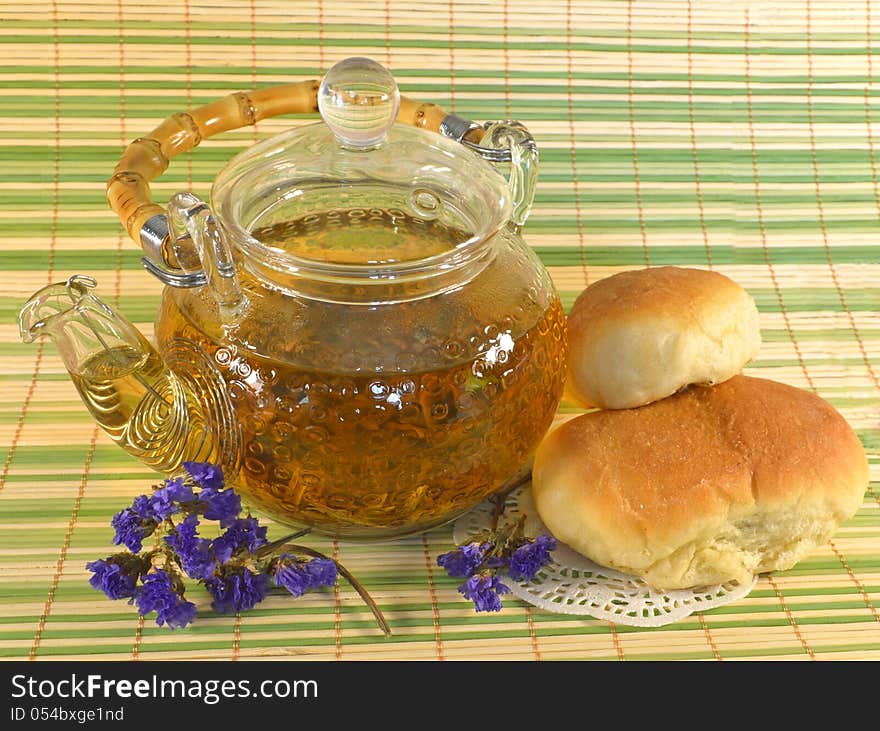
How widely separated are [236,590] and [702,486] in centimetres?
53

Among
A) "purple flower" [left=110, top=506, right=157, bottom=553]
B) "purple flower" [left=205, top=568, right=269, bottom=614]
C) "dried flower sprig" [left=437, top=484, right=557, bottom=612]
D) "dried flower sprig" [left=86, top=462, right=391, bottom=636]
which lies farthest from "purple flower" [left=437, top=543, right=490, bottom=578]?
"purple flower" [left=110, top=506, right=157, bottom=553]

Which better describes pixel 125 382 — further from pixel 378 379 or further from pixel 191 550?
pixel 378 379

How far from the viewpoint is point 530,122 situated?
2135 millimetres

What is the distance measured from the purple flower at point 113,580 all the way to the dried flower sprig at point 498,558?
35cm

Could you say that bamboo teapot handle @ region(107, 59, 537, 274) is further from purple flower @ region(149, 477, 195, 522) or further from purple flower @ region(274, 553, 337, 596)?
purple flower @ region(274, 553, 337, 596)

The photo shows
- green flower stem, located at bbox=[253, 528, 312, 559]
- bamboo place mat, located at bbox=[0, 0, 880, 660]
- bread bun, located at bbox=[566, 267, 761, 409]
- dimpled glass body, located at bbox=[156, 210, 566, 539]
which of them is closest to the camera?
dimpled glass body, located at bbox=[156, 210, 566, 539]

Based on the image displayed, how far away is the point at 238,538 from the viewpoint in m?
1.36

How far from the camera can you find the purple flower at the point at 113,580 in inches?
52.7

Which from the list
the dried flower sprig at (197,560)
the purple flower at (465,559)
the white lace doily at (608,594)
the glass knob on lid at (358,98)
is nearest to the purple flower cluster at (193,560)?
the dried flower sprig at (197,560)

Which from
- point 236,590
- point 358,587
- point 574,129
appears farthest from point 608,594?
point 574,129

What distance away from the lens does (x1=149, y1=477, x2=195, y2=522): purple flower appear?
132cm

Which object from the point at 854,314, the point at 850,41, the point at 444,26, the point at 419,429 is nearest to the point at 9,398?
the point at 419,429

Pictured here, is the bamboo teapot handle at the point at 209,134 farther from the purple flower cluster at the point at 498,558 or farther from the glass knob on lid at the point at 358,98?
the purple flower cluster at the point at 498,558

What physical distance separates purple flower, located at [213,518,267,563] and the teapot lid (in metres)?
0.31
